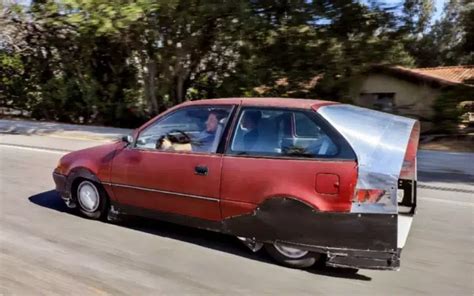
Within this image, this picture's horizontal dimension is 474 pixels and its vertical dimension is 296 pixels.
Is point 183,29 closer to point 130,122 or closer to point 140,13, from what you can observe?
point 140,13

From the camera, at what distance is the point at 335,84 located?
14.6m

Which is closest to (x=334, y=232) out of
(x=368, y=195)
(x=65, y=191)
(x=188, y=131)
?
(x=368, y=195)

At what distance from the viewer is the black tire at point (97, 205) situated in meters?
5.62

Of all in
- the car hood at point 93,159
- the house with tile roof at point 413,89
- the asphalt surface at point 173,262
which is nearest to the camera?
the asphalt surface at point 173,262

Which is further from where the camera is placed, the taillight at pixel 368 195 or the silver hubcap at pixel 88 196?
the silver hubcap at pixel 88 196

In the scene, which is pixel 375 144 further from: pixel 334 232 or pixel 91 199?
pixel 91 199

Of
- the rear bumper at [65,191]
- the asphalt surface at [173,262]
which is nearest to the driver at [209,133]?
the asphalt surface at [173,262]

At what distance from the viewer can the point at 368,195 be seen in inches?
158

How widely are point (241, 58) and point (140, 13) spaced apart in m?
3.65

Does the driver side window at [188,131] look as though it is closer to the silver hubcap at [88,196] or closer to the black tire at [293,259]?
the silver hubcap at [88,196]

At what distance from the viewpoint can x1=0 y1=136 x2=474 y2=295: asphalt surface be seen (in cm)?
394

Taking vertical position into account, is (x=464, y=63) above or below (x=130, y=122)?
above

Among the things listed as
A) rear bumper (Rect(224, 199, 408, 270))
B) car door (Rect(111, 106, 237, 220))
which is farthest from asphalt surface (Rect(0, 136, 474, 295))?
car door (Rect(111, 106, 237, 220))

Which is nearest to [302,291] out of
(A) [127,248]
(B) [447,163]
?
(A) [127,248]
